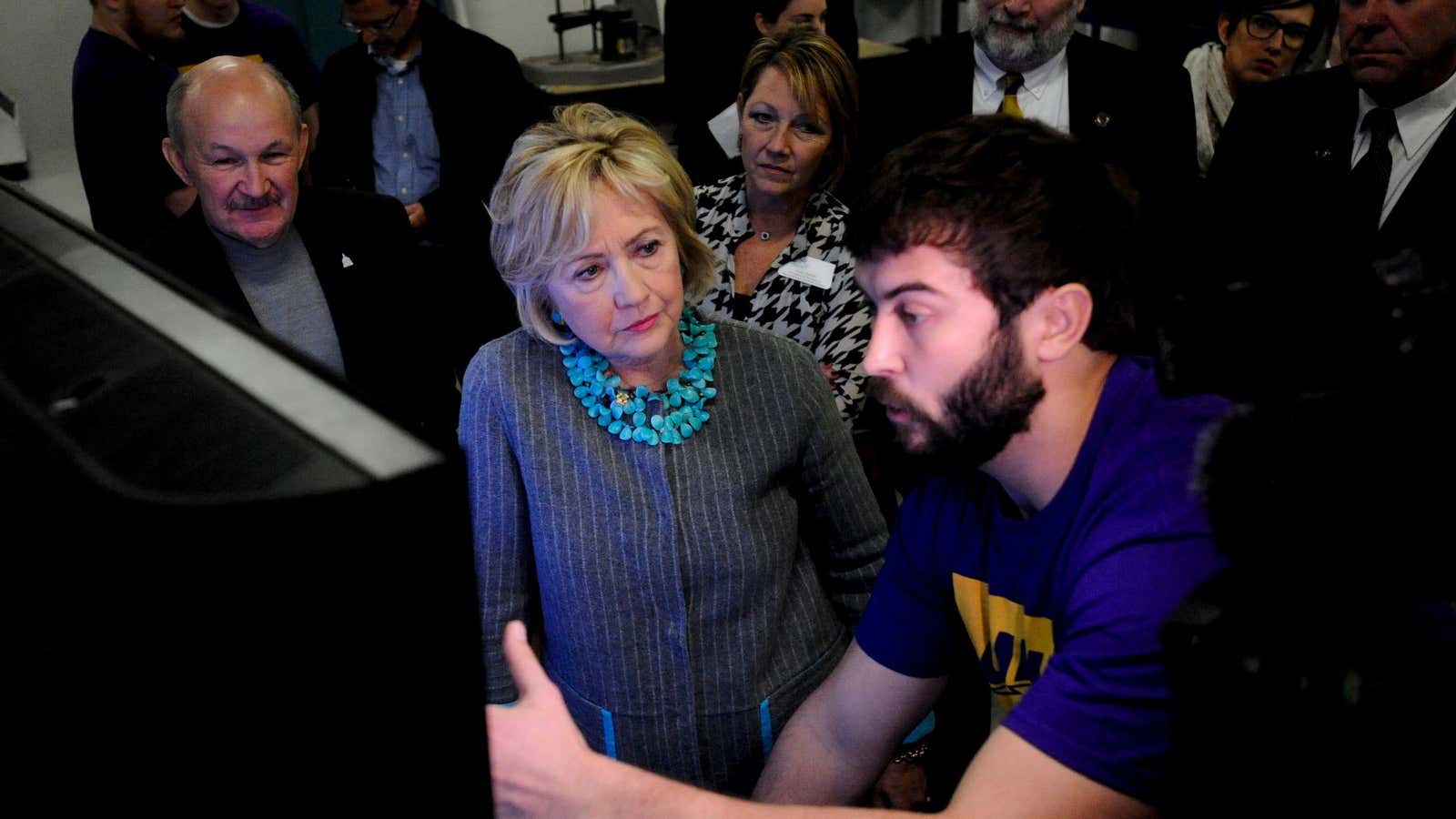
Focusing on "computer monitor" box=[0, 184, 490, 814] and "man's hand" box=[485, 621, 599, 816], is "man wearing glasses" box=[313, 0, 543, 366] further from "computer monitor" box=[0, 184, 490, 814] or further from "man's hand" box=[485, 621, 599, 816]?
"computer monitor" box=[0, 184, 490, 814]

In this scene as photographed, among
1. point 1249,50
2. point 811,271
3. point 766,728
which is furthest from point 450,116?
point 766,728

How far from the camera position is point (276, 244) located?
2295mm

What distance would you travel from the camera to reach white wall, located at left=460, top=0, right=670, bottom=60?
6.46m

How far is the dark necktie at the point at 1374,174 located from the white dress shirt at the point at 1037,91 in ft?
2.30

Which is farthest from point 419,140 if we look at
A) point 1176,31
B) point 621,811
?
point 1176,31

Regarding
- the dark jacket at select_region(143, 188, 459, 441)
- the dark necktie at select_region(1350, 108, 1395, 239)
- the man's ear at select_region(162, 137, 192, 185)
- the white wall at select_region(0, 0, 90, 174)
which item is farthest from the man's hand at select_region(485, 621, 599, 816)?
the white wall at select_region(0, 0, 90, 174)

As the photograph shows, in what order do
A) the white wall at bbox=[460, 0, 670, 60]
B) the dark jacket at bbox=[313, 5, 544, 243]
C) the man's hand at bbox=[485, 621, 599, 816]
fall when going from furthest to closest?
the white wall at bbox=[460, 0, 670, 60] < the dark jacket at bbox=[313, 5, 544, 243] < the man's hand at bbox=[485, 621, 599, 816]

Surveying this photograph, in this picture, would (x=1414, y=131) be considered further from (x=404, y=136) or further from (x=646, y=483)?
(x=404, y=136)

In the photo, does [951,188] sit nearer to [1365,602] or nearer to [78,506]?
[1365,602]

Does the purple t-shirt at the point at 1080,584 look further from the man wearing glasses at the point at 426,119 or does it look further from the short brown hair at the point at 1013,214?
the man wearing glasses at the point at 426,119

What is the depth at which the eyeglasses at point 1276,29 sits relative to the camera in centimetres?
328

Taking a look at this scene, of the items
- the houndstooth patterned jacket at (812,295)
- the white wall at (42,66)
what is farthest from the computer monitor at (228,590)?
the white wall at (42,66)

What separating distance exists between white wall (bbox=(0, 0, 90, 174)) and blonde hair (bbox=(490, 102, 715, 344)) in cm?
480

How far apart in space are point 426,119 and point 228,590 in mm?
3160
